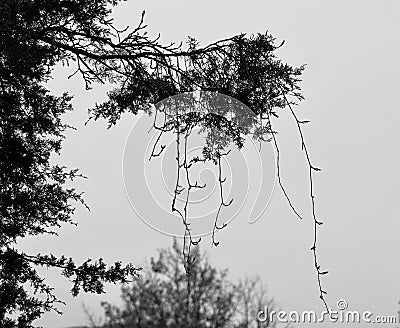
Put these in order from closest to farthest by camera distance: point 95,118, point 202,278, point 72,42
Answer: point 72,42, point 95,118, point 202,278

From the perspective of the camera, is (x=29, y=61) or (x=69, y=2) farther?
(x=69, y=2)

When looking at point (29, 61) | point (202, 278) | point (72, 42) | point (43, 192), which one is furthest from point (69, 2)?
point (202, 278)

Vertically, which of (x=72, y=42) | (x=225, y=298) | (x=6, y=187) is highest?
(x=225, y=298)

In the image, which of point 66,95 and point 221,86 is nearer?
point 221,86

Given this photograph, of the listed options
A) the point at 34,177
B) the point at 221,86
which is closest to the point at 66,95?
the point at 34,177

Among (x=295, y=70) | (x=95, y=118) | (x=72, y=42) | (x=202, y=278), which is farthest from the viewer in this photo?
(x=202, y=278)

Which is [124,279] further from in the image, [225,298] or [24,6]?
[225,298]

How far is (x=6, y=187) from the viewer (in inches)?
216

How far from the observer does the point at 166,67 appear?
4320 mm

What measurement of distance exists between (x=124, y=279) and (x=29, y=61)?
7.62 feet

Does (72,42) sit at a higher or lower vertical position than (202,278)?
lower

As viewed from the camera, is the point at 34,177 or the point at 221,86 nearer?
the point at 221,86

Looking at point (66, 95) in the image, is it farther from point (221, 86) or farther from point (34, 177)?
point (221, 86)

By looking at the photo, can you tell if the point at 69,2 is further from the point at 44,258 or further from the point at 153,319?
the point at 153,319
